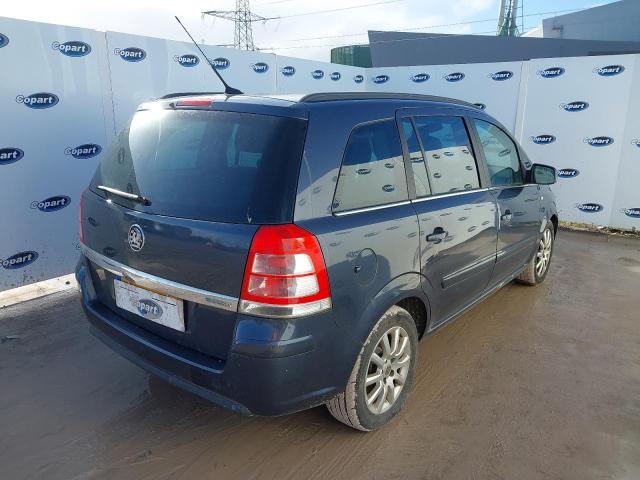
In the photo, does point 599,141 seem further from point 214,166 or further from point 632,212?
point 214,166

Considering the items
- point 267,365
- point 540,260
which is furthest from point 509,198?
point 267,365

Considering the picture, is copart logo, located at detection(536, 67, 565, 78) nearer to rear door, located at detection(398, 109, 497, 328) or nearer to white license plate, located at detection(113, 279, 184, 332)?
rear door, located at detection(398, 109, 497, 328)

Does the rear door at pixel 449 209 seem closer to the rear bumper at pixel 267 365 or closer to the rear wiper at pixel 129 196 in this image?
the rear bumper at pixel 267 365

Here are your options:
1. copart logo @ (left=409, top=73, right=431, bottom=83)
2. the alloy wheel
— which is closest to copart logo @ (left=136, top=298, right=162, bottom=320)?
the alloy wheel

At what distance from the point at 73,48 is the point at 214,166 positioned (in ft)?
11.6

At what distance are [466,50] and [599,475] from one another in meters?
26.9

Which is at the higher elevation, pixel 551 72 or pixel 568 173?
pixel 551 72

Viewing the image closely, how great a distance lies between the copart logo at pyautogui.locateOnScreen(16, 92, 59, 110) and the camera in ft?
14.5

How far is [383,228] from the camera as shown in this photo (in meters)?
2.35

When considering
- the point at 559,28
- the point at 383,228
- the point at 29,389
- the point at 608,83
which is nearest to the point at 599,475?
the point at 383,228

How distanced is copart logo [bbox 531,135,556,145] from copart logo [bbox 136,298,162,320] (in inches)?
298

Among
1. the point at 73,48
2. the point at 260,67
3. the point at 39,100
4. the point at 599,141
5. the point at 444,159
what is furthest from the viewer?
the point at 260,67

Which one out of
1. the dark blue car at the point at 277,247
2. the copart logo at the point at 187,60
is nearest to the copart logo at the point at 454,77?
the copart logo at the point at 187,60

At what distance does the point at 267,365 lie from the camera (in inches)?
78.3
